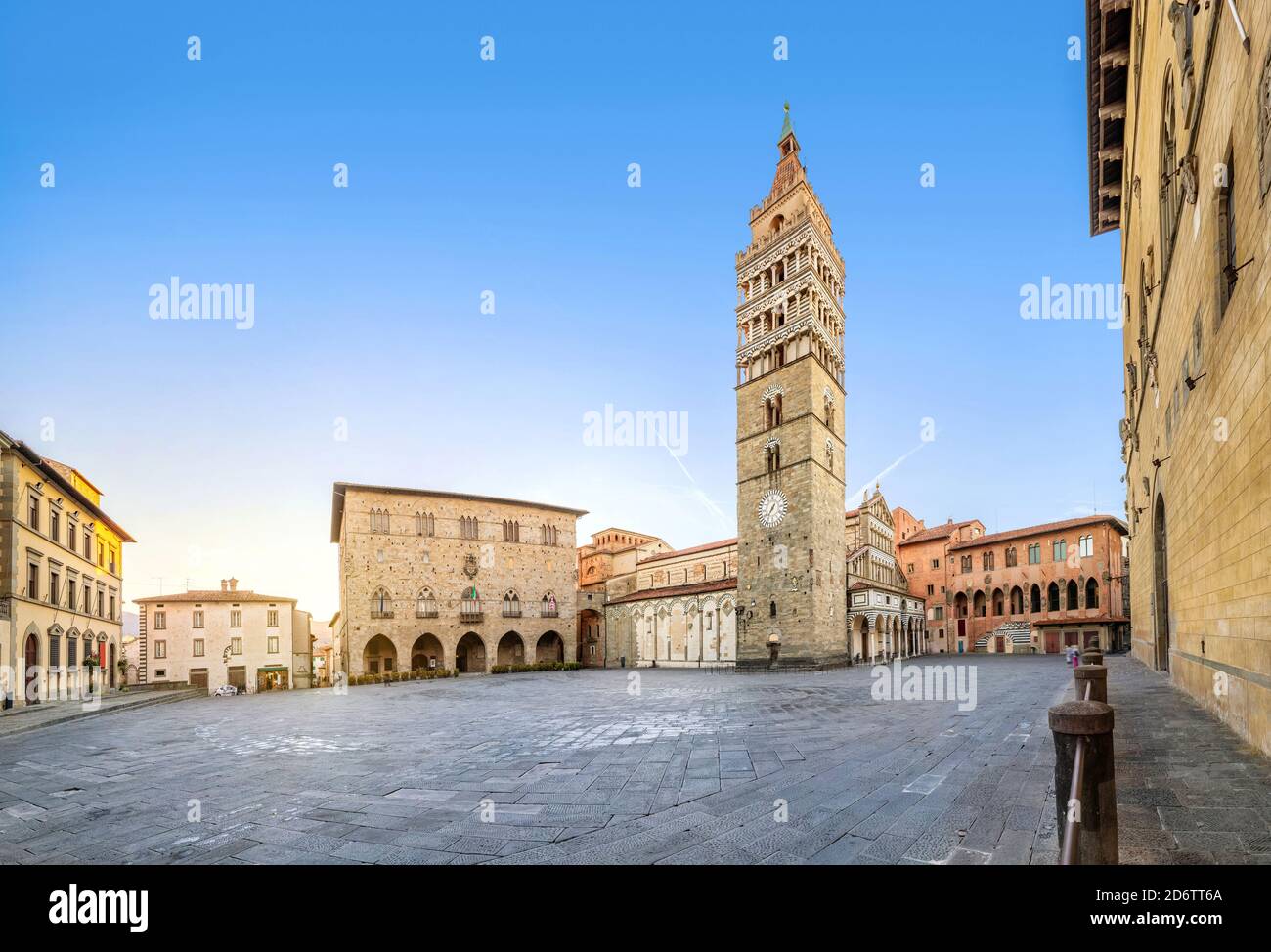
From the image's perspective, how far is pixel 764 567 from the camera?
109 ft

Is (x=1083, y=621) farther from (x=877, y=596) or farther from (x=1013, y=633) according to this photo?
(x=877, y=596)

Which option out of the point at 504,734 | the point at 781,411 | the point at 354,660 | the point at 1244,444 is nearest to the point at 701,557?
the point at 781,411

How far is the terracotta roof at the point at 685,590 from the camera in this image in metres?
38.1

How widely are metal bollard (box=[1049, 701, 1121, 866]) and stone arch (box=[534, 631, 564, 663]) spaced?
1660 inches

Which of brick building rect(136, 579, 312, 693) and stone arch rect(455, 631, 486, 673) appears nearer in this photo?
brick building rect(136, 579, 312, 693)

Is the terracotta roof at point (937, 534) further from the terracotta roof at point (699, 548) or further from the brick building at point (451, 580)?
the brick building at point (451, 580)

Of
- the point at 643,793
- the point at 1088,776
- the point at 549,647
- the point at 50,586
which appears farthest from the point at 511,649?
the point at 1088,776

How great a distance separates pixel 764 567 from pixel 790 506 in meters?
3.50

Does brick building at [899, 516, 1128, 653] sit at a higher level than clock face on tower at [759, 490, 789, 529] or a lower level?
lower

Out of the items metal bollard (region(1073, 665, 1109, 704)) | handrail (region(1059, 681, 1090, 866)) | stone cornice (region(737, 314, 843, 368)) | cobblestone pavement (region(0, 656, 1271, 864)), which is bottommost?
cobblestone pavement (region(0, 656, 1271, 864))

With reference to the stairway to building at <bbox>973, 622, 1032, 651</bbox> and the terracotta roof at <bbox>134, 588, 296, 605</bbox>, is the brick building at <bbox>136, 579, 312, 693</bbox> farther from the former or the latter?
the stairway to building at <bbox>973, 622, 1032, 651</bbox>

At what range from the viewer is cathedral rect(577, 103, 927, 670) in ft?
104

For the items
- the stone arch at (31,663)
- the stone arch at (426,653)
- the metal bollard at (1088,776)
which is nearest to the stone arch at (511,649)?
the stone arch at (426,653)

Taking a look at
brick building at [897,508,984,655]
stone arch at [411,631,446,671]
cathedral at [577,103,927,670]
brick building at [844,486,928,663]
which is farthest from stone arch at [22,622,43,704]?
brick building at [897,508,984,655]
